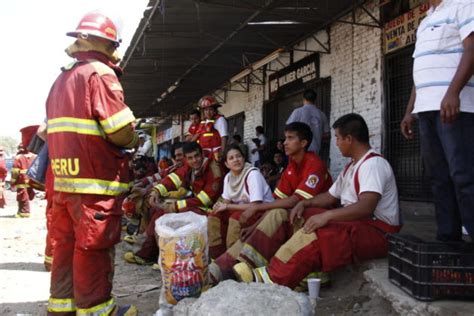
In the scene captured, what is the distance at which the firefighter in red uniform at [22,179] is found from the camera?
10.3 m

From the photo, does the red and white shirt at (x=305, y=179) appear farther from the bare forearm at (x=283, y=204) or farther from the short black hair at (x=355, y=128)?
the short black hair at (x=355, y=128)

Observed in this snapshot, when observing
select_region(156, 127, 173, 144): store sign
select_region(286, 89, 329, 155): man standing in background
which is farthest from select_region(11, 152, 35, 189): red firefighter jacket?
select_region(156, 127, 173, 144): store sign

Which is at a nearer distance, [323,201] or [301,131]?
[323,201]

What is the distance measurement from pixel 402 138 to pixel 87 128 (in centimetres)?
525

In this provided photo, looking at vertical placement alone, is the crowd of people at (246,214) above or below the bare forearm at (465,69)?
below

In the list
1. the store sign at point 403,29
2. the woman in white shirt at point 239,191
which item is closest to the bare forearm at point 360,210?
the woman in white shirt at point 239,191

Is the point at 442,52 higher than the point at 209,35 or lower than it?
lower

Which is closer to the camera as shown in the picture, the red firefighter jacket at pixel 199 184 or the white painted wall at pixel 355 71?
the red firefighter jacket at pixel 199 184

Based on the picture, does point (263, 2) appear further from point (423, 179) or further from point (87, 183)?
point (87, 183)

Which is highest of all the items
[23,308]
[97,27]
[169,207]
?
[97,27]

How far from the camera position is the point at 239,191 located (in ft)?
14.4

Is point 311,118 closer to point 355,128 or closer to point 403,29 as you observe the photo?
point 403,29

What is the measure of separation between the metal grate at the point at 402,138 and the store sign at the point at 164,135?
689 inches

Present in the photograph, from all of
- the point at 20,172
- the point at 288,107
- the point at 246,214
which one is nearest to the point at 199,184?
the point at 246,214
